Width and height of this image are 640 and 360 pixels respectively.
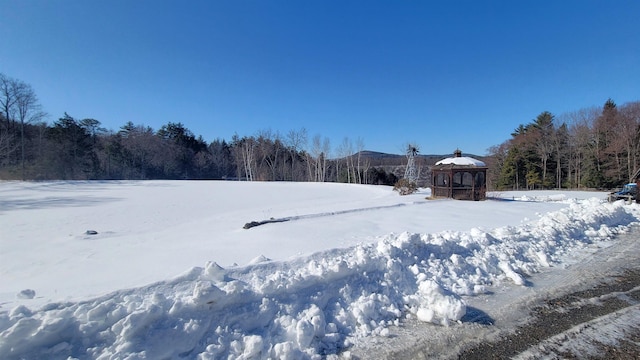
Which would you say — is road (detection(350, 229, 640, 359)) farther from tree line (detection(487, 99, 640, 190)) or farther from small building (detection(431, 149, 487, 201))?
tree line (detection(487, 99, 640, 190))

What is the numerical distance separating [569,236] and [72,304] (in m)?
8.59

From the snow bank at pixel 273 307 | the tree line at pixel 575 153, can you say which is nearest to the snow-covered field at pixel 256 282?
the snow bank at pixel 273 307

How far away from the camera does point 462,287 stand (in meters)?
3.59

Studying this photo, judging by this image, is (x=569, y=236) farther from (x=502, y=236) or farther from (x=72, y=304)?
(x=72, y=304)

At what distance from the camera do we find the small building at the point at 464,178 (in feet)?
40.9

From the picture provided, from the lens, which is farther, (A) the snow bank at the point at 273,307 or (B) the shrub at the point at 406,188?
(B) the shrub at the point at 406,188

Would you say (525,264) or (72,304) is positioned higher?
(72,304)

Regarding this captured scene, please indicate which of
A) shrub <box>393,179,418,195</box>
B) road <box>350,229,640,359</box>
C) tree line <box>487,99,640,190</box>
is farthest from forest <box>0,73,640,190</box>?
road <box>350,229,640,359</box>

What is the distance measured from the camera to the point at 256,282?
3115 mm

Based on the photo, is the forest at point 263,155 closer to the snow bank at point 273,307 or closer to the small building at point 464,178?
the small building at point 464,178

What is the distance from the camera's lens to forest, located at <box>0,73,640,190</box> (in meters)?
24.9

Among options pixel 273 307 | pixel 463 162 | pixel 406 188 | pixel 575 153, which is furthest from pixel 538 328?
pixel 575 153

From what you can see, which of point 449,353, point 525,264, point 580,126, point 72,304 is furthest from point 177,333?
point 580,126

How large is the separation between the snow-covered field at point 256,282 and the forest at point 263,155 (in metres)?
25.5
